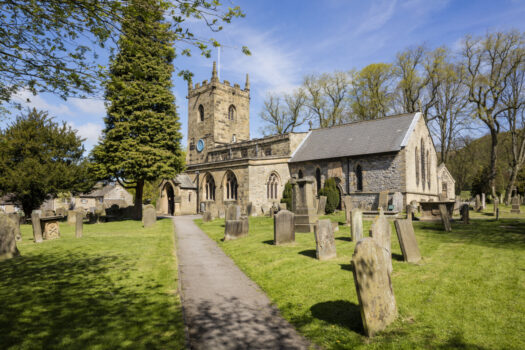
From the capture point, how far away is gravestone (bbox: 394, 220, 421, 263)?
7.46m

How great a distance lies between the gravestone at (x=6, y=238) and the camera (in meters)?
9.05

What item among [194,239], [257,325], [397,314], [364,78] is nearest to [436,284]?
[397,314]

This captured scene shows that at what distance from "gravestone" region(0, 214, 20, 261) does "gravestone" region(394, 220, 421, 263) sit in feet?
36.5

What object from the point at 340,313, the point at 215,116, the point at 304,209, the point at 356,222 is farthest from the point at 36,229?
the point at 215,116

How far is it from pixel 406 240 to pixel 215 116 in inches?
1367

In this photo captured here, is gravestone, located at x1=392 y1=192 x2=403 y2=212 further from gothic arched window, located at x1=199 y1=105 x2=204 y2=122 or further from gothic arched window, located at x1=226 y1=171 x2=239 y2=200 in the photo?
gothic arched window, located at x1=199 y1=105 x2=204 y2=122

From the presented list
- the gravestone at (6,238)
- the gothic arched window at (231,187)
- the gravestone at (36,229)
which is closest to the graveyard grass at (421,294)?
the gravestone at (6,238)

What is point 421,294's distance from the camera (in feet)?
17.8

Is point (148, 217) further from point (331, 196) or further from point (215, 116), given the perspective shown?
point (215, 116)

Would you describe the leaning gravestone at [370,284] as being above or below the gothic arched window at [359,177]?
below

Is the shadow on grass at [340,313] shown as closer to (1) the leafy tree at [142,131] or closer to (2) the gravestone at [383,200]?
(2) the gravestone at [383,200]

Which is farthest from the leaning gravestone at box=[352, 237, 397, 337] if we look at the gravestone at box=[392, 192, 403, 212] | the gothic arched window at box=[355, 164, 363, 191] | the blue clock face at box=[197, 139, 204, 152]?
the blue clock face at box=[197, 139, 204, 152]

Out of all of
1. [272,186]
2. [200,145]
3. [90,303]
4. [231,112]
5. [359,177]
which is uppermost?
[231,112]

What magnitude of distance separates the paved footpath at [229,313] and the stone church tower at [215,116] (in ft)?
108
